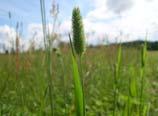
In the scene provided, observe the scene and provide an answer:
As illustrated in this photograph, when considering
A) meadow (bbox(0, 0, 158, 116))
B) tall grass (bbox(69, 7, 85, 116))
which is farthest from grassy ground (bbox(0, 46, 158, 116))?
tall grass (bbox(69, 7, 85, 116))

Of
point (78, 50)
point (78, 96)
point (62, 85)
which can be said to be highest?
point (78, 50)

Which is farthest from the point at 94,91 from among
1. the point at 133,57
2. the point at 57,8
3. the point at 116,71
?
the point at 133,57

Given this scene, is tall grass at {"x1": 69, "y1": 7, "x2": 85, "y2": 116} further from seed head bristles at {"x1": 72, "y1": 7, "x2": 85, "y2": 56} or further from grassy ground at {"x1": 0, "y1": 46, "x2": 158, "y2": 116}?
grassy ground at {"x1": 0, "y1": 46, "x2": 158, "y2": 116}

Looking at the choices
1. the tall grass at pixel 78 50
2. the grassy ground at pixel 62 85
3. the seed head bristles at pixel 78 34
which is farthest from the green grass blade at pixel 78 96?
the grassy ground at pixel 62 85

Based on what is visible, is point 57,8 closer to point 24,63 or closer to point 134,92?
point 134,92

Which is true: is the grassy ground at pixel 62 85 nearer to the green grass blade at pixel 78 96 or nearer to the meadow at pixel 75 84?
the meadow at pixel 75 84

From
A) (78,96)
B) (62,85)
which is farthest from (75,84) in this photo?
(62,85)

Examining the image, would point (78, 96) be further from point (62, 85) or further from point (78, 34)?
point (62, 85)
